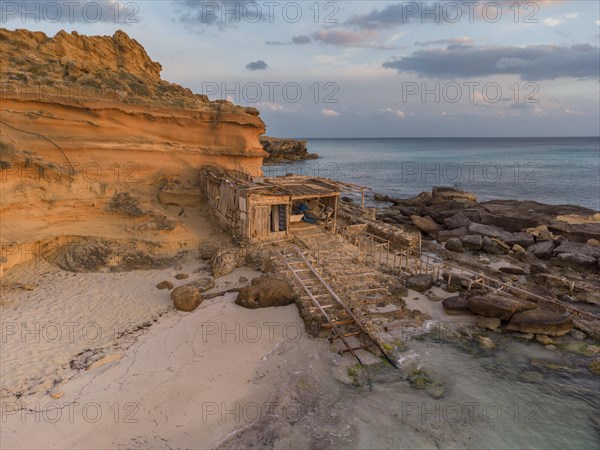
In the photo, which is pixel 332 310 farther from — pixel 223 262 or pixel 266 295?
pixel 223 262

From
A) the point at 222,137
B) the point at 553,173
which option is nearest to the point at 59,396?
the point at 222,137

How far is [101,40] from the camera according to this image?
24.2m

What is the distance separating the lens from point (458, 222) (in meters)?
27.9

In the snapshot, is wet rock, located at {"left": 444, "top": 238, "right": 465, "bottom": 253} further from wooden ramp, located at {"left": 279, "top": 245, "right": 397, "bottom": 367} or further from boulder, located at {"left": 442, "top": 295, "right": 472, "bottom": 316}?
wooden ramp, located at {"left": 279, "top": 245, "right": 397, "bottom": 367}

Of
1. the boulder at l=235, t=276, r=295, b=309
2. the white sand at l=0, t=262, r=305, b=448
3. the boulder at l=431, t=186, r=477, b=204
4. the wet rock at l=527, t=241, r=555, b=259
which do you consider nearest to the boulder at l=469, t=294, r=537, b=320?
the white sand at l=0, t=262, r=305, b=448

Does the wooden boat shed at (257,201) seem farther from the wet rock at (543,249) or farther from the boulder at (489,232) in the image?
the wet rock at (543,249)

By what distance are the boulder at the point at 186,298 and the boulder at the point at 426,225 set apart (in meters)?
19.8

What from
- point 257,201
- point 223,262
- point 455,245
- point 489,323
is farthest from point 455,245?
point 223,262

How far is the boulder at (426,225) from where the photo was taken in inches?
1104

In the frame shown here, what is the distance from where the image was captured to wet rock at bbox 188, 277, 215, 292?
14.8 meters

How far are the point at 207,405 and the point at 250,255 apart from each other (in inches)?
322

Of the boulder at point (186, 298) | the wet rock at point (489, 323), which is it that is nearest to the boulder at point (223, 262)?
the boulder at point (186, 298)

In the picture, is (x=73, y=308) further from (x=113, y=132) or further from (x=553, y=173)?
→ (x=553, y=173)

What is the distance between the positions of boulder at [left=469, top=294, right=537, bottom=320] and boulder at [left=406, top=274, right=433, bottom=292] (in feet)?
6.95
